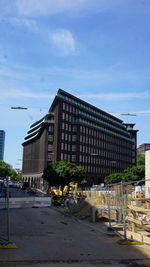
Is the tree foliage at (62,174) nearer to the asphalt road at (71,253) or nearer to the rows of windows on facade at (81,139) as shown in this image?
the rows of windows on facade at (81,139)

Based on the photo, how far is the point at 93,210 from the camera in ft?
68.3

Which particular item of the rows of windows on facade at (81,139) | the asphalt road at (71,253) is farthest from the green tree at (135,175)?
the asphalt road at (71,253)

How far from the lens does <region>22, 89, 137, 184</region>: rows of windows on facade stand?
106750 millimetres

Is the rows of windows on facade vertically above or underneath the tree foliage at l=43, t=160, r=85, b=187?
above

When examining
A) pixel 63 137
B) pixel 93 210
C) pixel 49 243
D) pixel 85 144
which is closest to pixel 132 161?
pixel 85 144

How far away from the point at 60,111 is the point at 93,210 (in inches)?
3375

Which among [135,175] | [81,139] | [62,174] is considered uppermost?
[81,139]

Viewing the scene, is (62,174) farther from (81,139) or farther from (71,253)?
(71,253)

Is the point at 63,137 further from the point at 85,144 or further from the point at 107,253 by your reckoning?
the point at 107,253

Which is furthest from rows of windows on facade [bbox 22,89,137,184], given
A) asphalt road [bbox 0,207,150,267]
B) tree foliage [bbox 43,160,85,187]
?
asphalt road [bbox 0,207,150,267]

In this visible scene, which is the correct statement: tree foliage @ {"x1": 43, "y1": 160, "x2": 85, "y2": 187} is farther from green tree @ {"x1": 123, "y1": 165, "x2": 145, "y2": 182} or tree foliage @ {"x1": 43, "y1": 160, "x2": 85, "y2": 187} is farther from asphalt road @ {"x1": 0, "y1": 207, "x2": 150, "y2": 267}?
asphalt road @ {"x1": 0, "y1": 207, "x2": 150, "y2": 267}

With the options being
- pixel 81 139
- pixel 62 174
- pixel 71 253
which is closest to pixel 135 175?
pixel 62 174

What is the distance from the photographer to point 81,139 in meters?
112

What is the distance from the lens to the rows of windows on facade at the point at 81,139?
350ft
